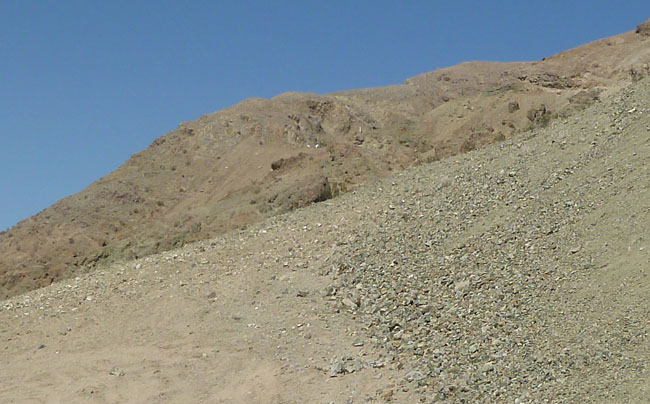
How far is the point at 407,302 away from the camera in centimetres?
1139

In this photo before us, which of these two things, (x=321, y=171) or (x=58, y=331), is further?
(x=321, y=171)

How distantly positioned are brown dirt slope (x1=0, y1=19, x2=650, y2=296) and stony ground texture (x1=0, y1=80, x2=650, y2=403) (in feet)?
17.5

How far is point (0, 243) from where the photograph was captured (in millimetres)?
27062

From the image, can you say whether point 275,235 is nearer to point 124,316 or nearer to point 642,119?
point 124,316

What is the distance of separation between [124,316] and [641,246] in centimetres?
792

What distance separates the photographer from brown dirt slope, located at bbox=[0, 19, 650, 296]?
22766 millimetres

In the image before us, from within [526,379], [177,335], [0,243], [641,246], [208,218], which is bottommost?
[526,379]

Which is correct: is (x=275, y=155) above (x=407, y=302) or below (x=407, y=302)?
above

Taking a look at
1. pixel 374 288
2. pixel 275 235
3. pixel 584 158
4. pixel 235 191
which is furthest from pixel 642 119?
pixel 235 191

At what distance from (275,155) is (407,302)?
19336 millimetres

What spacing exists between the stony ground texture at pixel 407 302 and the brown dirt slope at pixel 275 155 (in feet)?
17.5

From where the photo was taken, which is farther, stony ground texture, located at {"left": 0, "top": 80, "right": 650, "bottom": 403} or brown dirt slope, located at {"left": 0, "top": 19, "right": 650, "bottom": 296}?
brown dirt slope, located at {"left": 0, "top": 19, "right": 650, "bottom": 296}

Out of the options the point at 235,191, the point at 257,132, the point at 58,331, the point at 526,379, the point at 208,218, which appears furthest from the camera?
the point at 257,132

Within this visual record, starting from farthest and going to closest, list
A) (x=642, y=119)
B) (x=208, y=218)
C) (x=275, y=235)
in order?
1. (x=208, y=218)
2. (x=275, y=235)
3. (x=642, y=119)
